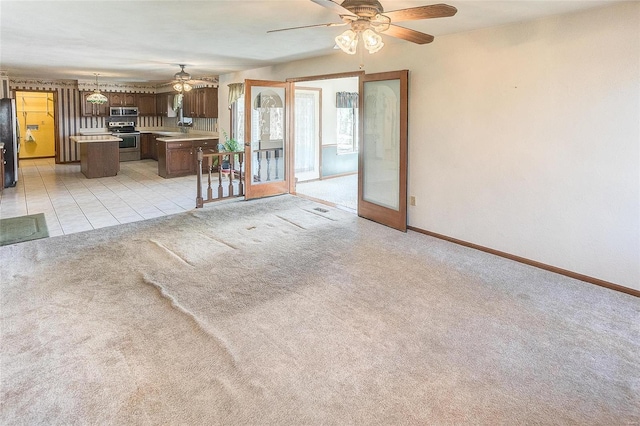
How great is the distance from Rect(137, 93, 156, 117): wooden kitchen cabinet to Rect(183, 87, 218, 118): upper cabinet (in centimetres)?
243

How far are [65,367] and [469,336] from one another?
2.53m

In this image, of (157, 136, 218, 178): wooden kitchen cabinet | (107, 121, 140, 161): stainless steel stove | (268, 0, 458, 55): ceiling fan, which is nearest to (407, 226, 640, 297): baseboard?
(268, 0, 458, 55): ceiling fan

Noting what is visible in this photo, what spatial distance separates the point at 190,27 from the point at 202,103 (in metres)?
6.46

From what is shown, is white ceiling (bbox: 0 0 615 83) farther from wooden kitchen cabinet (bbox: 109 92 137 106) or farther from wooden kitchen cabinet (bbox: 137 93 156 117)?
wooden kitchen cabinet (bbox: 137 93 156 117)

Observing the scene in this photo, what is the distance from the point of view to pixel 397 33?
3080 mm

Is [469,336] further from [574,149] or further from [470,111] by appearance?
[470,111]

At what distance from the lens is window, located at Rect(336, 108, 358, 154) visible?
961 cm

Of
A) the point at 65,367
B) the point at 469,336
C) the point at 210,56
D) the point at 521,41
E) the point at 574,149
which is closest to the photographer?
the point at 65,367

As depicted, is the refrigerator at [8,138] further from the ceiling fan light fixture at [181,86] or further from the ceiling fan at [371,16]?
the ceiling fan at [371,16]


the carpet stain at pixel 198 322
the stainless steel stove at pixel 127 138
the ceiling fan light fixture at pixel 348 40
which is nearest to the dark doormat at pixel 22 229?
the carpet stain at pixel 198 322

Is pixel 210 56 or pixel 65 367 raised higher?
A: pixel 210 56

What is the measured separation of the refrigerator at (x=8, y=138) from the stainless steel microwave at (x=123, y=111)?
4.16 m

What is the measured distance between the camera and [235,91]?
8.98m

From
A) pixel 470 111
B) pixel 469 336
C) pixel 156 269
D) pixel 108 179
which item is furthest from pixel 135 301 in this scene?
pixel 108 179
